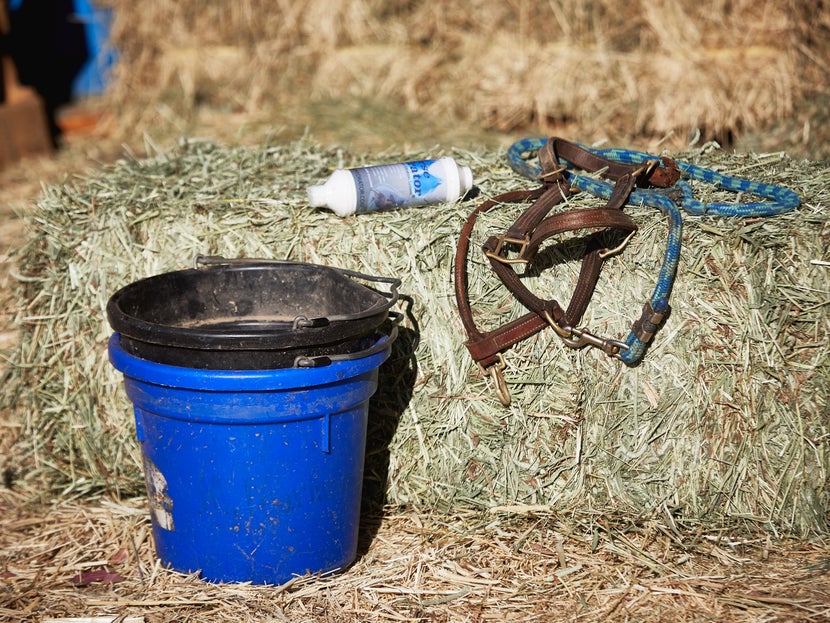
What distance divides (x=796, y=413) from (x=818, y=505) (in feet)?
1.16

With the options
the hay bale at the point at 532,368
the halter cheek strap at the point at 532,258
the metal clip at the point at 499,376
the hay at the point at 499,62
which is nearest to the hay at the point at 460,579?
the hay bale at the point at 532,368

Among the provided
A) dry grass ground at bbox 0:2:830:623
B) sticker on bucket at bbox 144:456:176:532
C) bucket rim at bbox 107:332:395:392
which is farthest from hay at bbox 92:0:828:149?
sticker on bucket at bbox 144:456:176:532

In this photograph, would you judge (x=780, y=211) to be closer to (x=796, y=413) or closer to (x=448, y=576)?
(x=796, y=413)

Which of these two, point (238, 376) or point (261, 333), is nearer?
point (238, 376)

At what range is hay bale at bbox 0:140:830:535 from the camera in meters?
3.11

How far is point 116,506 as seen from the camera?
3504 mm

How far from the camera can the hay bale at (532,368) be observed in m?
3.11

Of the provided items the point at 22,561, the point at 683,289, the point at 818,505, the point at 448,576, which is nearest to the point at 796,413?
the point at 818,505

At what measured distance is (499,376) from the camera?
10.5ft

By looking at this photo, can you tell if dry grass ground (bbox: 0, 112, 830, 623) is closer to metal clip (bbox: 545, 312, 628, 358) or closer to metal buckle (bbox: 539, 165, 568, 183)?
metal clip (bbox: 545, 312, 628, 358)

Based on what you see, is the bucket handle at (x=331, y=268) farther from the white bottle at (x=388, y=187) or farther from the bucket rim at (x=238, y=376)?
the white bottle at (x=388, y=187)

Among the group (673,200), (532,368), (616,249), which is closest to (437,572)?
(532,368)

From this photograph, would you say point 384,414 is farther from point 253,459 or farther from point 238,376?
point 238,376

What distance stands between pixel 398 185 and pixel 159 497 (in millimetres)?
1458
